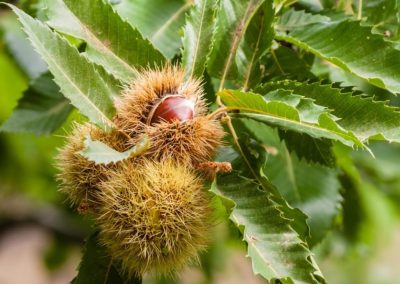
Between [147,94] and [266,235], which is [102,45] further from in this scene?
[266,235]

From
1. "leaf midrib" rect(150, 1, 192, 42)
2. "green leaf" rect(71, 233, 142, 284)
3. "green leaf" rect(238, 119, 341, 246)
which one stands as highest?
"leaf midrib" rect(150, 1, 192, 42)

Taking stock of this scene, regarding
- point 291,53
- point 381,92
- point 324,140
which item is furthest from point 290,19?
point 381,92

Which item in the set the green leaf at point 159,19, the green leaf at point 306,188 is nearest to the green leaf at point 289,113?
the green leaf at point 159,19

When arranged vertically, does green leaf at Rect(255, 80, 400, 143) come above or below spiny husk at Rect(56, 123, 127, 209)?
above

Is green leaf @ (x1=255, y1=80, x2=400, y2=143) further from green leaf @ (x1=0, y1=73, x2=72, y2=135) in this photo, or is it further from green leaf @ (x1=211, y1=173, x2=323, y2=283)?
green leaf @ (x1=0, y1=73, x2=72, y2=135)

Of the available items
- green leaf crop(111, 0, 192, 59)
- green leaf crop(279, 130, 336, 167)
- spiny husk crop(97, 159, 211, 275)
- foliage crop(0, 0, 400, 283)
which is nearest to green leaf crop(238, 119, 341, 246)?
foliage crop(0, 0, 400, 283)

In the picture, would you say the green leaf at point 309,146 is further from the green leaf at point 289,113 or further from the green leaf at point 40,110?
the green leaf at point 40,110
